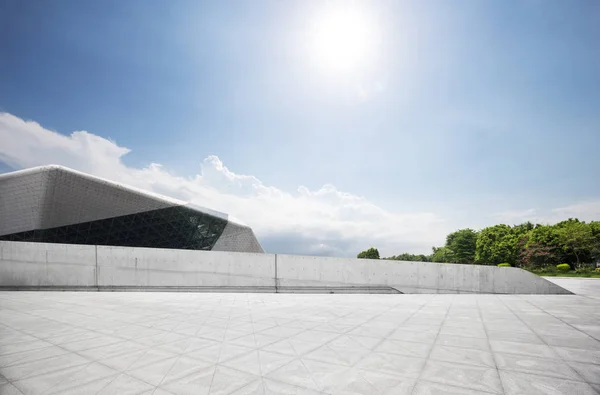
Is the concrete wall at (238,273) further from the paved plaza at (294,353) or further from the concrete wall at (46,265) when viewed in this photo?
the paved plaza at (294,353)

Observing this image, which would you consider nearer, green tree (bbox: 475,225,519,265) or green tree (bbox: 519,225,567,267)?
green tree (bbox: 519,225,567,267)

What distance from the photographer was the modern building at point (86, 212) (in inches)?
952

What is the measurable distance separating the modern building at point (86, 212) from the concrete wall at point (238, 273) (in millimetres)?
15406

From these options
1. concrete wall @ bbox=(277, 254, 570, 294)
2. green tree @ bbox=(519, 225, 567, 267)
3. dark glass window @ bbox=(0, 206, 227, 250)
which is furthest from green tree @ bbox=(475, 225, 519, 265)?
dark glass window @ bbox=(0, 206, 227, 250)

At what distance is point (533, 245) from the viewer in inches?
2061

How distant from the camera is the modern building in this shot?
24.2 m

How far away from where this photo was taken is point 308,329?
18.5 ft

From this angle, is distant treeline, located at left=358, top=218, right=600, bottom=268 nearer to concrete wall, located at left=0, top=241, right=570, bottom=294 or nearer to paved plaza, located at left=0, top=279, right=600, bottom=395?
concrete wall, located at left=0, top=241, right=570, bottom=294

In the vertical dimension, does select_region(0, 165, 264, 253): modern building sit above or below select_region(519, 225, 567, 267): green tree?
above

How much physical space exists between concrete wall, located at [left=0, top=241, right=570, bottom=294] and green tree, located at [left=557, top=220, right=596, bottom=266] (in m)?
45.3

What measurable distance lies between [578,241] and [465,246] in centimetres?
3437

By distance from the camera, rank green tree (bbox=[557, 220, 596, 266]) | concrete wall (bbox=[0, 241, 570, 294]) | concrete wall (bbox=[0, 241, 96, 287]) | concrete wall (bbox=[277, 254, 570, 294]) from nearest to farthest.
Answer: concrete wall (bbox=[0, 241, 96, 287])
concrete wall (bbox=[0, 241, 570, 294])
concrete wall (bbox=[277, 254, 570, 294])
green tree (bbox=[557, 220, 596, 266])

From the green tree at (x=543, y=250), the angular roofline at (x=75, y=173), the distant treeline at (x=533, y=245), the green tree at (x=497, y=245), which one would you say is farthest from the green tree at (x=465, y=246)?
the angular roofline at (x=75, y=173)

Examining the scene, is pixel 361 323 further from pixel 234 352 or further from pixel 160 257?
pixel 160 257
